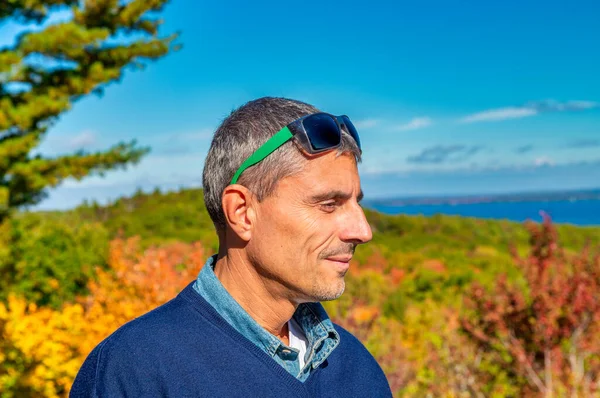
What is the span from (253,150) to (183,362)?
0.48 m

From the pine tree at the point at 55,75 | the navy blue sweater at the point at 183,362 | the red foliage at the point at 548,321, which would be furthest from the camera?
the pine tree at the point at 55,75

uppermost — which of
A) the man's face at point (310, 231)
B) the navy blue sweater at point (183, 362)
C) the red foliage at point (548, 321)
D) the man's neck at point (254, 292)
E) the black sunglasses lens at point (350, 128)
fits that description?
the black sunglasses lens at point (350, 128)

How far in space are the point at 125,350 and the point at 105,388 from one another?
81 millimetres

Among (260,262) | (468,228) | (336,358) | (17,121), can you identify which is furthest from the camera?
(468,228)

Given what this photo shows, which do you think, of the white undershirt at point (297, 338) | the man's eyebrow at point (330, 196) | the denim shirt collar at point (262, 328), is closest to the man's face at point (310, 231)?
the man's eyebrow at point (330, 196)

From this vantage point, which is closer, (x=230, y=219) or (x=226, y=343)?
(x=226, y=343)

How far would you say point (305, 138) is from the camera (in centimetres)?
129

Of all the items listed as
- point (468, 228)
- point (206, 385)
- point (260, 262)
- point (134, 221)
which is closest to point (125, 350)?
point (206, 385)

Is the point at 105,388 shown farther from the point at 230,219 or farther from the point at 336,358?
the point at 336,358

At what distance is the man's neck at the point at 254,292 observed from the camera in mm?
1368

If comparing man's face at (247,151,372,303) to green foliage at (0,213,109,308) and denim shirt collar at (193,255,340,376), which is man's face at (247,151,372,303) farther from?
green foliage at (0,213,109,308)

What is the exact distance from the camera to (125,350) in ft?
3.92

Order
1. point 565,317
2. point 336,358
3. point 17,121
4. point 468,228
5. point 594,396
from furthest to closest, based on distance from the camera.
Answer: point 468,228 < point 17,121 < point 565,317 < point 594,396 < point 336,358

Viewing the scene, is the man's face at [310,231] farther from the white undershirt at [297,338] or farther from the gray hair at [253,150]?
the white undershirt at [297,338]
